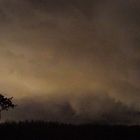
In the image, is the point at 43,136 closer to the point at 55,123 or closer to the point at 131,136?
the point at 55,123

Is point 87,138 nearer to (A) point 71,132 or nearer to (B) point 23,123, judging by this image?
(A) point 71,132

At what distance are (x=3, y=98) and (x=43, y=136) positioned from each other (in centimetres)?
1348

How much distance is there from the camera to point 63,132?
274ft

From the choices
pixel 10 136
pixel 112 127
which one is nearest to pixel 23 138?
pixel 10 136

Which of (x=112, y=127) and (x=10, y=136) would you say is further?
(x=112, y=127)

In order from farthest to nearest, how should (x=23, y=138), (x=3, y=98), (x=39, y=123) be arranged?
1. (x=3, y=98)
2. (x=39, y=123)
3. (x=23, y=138)

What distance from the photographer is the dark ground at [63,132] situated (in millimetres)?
81750

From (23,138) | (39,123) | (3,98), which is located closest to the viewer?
(23,138)

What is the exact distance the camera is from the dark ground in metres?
81.8

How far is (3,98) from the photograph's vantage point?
91938 millimetres

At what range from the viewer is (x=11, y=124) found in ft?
283

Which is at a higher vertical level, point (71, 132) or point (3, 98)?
point (3, 98)

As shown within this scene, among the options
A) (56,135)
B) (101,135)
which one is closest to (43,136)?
(56,135)

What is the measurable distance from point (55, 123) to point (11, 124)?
23.2 ft
